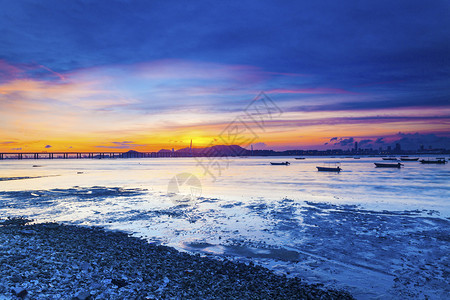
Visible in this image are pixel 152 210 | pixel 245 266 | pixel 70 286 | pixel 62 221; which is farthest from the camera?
pixel 152 210

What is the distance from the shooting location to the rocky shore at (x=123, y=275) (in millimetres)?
6828

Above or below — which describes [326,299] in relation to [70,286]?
below

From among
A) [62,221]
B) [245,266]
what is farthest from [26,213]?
[245,266]

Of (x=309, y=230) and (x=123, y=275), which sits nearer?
(x=123, y=275)

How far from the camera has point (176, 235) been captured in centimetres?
1325

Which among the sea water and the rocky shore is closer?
the rocky shore

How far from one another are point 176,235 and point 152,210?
6.81 m

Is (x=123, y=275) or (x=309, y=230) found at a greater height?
(x=123, y=275)

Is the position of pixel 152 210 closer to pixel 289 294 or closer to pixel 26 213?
pixel 26 213

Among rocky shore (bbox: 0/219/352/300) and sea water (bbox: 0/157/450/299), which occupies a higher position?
rocky shore (bbox: 0/219/352/300)

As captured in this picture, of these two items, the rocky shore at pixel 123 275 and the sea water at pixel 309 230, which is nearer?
the rocky shore at pixel 123 275

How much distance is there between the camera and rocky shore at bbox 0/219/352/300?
22.4 ft

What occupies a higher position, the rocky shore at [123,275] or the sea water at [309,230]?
the rocky shore at [123,275]

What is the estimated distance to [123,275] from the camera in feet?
25.9
